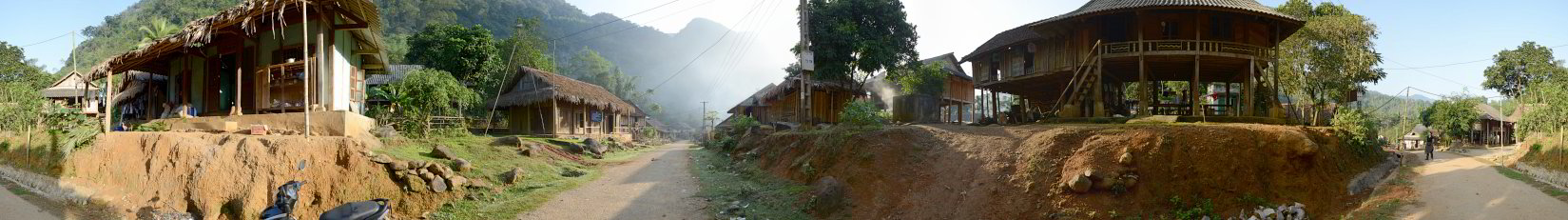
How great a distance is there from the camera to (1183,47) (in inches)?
829

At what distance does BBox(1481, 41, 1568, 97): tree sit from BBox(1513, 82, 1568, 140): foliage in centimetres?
2503

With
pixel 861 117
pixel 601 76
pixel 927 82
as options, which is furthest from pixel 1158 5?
pixel 601 76

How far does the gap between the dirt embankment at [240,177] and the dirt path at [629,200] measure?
1.95m

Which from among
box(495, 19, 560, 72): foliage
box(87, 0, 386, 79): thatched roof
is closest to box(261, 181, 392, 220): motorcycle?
box(87, 0, 386, 79): thatched roof

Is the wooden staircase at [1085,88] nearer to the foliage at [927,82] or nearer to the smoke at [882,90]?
the foliage at [927,82]

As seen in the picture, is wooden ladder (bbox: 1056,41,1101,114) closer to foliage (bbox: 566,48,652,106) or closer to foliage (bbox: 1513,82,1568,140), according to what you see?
foliage (bbox: 1513,82,1568,140)

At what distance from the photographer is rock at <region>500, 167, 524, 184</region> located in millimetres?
13922

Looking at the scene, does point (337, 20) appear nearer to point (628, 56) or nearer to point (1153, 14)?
point (1153, 14)

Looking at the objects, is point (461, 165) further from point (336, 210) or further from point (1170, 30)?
point (1170, 30)

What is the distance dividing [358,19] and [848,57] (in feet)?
51.7

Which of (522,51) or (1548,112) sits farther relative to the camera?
(522,51)

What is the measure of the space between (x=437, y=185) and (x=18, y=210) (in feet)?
21.2

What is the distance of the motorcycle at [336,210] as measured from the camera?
9.46 meters

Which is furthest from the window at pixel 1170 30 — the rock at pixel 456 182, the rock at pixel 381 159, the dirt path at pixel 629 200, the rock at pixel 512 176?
the rock at pixel 381 159
